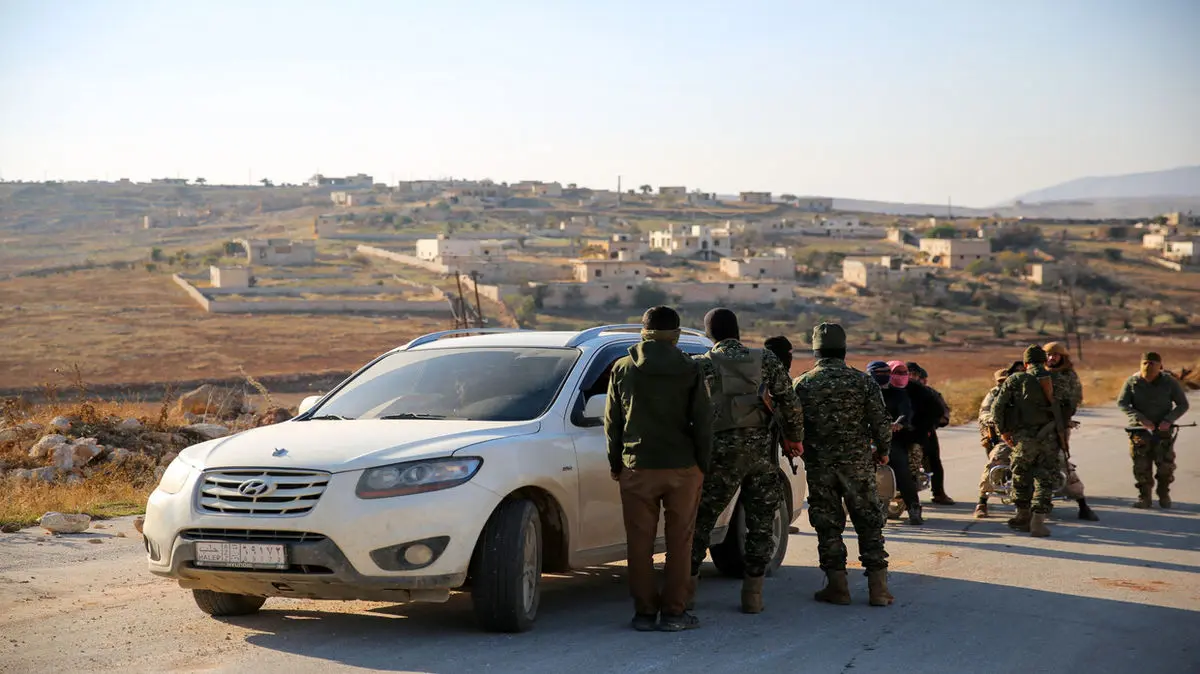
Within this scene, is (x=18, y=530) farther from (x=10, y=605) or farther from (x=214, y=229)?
(x=214, y=229)

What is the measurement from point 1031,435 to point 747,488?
4839 mm

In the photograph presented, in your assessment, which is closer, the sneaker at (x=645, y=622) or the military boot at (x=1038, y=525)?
the sneaker at (x=645, y=622)

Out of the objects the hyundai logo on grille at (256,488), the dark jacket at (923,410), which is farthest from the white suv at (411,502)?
the dark jacket at (923,410)

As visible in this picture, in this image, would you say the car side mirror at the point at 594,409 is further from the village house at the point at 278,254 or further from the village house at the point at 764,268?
the village house at the point at 278,254

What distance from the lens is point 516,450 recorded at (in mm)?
7297

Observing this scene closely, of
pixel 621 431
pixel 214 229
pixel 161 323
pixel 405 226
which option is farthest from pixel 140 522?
pixel 214 229

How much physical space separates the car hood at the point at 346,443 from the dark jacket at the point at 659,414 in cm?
55

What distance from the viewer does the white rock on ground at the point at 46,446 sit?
14.4 metres

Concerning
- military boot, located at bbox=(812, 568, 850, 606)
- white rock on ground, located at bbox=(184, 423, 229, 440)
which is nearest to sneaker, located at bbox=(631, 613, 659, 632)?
military boot, located at bbox=(812, 568, 850, 606)

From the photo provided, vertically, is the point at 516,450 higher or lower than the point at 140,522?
higher

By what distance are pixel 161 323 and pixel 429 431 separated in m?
69.2

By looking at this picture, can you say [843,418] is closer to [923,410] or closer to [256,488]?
[256,488]

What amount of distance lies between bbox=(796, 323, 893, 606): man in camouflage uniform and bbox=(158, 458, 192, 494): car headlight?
12.6 feet

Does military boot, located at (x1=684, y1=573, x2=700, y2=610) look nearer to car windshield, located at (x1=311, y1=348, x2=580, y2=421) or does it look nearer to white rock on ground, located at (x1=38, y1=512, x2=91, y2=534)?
car windshield, located at (x1=311, y1=348, x2=580, y2=421)
